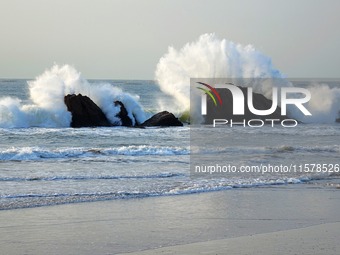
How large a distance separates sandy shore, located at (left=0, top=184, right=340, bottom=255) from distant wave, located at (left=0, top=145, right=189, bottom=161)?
8.19 metres

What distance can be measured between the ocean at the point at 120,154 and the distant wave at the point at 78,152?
0.03 m

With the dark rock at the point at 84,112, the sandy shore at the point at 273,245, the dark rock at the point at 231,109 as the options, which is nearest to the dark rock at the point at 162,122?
the dark rock at the point at 84,112

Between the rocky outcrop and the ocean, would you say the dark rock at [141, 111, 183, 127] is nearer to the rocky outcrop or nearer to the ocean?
the rocky outcrop

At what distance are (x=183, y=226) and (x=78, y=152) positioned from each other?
11.4 metres

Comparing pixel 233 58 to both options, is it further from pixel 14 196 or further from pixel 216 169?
pixel 14 196

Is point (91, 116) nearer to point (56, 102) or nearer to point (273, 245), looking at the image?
point (56, 102)

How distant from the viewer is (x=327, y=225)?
10367 millimetres

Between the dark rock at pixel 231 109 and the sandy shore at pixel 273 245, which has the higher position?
the dark rock at pixel 231 109

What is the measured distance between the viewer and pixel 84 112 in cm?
3341

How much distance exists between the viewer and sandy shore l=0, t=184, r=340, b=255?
874 centimetres

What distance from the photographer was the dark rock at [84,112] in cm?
3256

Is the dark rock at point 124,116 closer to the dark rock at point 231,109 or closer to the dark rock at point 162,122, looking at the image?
the dark rock at point 162,122

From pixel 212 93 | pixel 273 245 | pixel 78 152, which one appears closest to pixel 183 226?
pixel 273 245

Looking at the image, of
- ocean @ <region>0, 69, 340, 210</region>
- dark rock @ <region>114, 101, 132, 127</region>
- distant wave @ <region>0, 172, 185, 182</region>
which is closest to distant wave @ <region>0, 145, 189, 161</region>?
ocean @ <region>0, 69, 340, 210</region>
